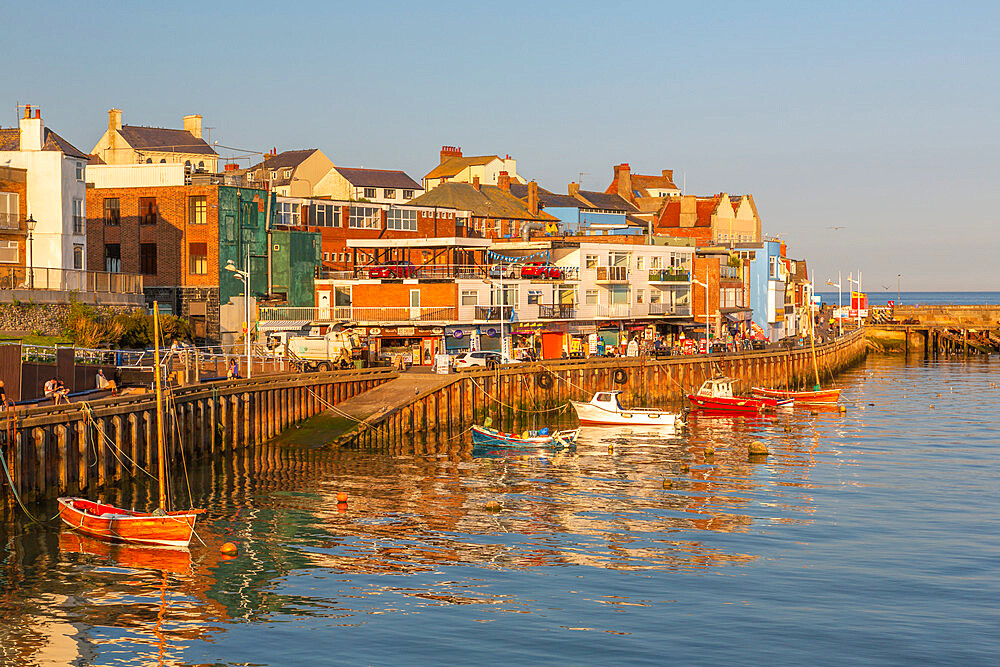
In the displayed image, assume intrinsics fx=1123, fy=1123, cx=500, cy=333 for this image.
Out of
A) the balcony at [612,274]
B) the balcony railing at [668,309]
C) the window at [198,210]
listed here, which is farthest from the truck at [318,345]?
the balcony railing at [668,309]

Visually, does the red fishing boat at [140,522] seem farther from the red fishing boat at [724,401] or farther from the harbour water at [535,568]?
the red fishing boat at [724,401]

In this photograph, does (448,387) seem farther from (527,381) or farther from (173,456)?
(173,456)

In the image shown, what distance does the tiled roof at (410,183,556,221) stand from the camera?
455 feet

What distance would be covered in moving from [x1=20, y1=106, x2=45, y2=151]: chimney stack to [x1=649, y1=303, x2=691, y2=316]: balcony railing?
62.2 m

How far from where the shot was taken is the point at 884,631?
3522 cm

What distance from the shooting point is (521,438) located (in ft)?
233

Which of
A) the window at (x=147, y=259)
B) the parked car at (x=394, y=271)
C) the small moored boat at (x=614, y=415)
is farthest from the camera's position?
the window at (x=147, y=259)

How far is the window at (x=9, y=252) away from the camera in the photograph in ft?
275

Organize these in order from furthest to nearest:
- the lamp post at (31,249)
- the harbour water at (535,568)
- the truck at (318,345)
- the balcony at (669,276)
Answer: the balcony at (669,276)
the truck at (318,345)
the lamp post at (31,249)
the harbour water at (535,568)

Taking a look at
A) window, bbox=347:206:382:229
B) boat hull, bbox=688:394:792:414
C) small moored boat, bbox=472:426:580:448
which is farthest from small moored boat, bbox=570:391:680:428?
window, bbox=347:206:382:229

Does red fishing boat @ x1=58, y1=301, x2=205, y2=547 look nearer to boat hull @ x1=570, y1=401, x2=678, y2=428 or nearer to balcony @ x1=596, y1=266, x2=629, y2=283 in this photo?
boat hull @ x1=570, y1=401, x2=678, y2=428

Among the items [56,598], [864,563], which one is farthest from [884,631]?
[56,598]

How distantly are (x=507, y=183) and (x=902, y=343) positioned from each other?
6960 centimetres

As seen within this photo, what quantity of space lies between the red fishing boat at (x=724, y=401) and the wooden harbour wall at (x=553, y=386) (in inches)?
244
